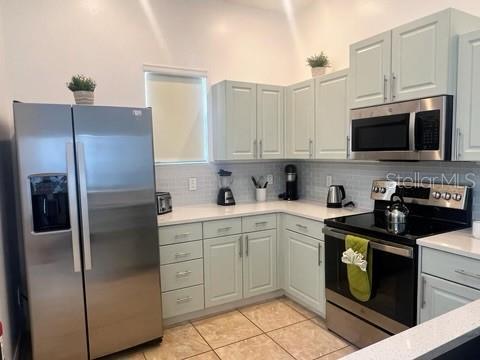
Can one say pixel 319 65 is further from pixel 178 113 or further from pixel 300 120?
pixel 178 113

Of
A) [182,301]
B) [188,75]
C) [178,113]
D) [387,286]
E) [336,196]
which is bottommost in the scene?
[182,301]

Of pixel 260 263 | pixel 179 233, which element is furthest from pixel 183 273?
pixel 260 263

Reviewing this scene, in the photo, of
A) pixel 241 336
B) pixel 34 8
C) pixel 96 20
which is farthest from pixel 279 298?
pixel 34 8

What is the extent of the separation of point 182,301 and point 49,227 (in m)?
1.21

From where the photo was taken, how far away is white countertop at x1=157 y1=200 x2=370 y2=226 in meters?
2.73

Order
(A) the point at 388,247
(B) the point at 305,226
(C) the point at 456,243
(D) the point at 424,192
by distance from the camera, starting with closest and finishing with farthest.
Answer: (C) the point at 456,243
(A) the point at 388,247
(D) the point at 424,192
(B) the point at 305,226

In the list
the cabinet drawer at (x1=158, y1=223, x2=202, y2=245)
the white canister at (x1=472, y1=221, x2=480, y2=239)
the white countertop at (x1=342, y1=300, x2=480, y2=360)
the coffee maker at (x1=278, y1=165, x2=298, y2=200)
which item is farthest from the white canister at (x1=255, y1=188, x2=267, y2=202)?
the white countertop at (x1=342, y1=300, x2=480, y2=360)

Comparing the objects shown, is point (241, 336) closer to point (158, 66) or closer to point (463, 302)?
point (463, 302)

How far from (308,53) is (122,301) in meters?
3.04

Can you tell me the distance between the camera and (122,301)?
2.30m

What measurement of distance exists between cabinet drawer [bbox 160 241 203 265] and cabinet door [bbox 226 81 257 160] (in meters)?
0.93

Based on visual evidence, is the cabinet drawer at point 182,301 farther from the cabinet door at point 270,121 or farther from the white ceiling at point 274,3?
the white ceiling at point 274,3

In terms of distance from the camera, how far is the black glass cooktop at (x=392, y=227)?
2041 mm

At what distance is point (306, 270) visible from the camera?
286 centimetres
